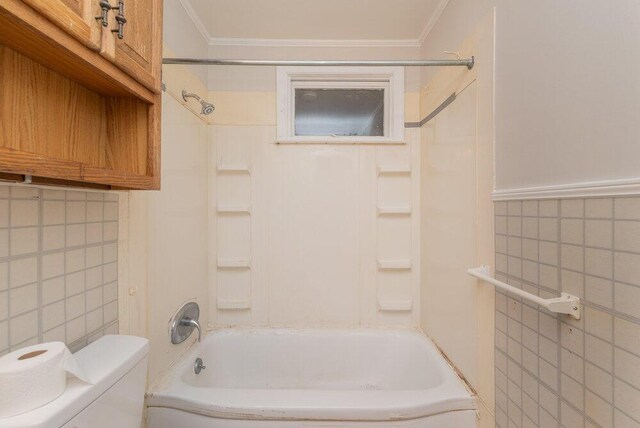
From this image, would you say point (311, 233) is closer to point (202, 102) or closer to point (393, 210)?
point (393, 210)

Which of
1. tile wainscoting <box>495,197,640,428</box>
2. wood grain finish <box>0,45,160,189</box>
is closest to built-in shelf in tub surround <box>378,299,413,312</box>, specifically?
tile wainscoting <box>495,197,640,428</box>

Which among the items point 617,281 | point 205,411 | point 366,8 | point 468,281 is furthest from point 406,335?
point 366,8

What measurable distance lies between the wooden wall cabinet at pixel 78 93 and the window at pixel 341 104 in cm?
103

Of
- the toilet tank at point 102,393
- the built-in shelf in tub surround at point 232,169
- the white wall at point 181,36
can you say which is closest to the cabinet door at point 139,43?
the white wall at point 181,36

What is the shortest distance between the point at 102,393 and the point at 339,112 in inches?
73.3

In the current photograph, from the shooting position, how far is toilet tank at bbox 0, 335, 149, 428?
25.9 inches

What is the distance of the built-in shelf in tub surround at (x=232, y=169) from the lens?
1.92 meters

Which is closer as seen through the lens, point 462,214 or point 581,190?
point 581,190

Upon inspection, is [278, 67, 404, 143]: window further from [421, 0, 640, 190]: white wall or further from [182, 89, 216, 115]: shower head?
[421, 0, 640, 190]: white wall

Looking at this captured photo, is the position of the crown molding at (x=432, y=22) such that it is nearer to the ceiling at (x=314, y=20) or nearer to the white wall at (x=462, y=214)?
the ceiling at (x=314, y=20)

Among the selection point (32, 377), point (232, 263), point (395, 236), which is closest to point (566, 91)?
point (395, 236)

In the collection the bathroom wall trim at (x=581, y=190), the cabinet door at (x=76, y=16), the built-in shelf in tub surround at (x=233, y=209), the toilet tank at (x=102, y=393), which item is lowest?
the toilet tank at (x=102, y=393)

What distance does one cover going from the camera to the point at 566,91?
816mm

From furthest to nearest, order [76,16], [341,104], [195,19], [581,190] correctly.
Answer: [341,104]
[195,19]
[581,190]
[76,16]
